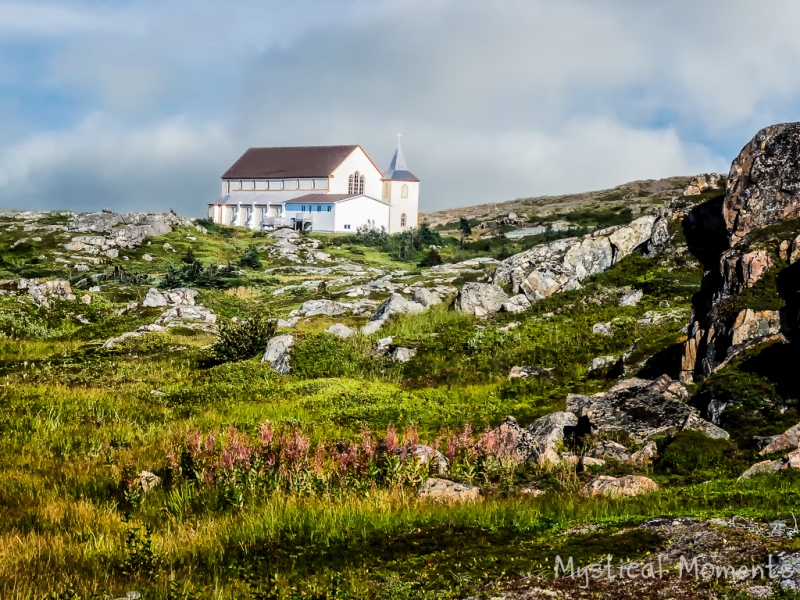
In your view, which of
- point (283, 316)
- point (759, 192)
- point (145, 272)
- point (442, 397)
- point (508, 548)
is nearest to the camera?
point (508, 548)

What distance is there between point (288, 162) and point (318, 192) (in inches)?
369

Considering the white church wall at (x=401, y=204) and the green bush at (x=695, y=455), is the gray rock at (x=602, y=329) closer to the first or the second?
the green bush at (x=695, y=455)

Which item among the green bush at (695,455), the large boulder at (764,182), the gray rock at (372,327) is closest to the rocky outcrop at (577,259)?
the gray rock at (372,327)

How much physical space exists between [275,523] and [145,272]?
180 feet

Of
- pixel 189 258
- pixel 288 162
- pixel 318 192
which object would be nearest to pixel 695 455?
pixel 189 258

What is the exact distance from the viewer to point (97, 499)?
33.8ft

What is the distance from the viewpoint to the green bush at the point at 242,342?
26.2m

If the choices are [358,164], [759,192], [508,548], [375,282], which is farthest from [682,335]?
[358,164]

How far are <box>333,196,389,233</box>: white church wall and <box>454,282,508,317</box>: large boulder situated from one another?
61.6 m

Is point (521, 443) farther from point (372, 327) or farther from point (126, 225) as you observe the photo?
point (126, 225)

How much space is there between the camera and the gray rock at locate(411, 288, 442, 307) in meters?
33.3

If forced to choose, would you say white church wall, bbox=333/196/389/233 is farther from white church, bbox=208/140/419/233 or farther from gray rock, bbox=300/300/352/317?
gray rock, bbox=300/300/352/317

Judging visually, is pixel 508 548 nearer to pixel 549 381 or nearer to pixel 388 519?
pixel 388 519

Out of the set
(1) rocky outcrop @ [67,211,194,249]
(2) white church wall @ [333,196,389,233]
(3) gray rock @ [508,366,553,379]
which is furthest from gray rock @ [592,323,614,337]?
(2) white church wall @ [333,196,389,233]
